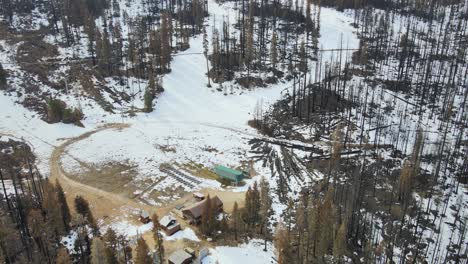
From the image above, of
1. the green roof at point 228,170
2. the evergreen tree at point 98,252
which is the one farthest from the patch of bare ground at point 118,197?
the evergreen tree at point 98,252

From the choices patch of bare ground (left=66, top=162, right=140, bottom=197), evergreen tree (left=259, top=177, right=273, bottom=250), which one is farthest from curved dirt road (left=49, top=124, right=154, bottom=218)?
evergreen tree (left=259, top=177, right=273, bottom=250)

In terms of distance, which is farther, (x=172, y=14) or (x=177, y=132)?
(x=172, y=14)

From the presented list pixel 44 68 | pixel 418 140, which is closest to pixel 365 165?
pixel 418 140

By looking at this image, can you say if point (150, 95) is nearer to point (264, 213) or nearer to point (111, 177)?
point (111, 177)

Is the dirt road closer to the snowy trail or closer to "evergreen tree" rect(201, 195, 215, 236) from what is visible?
"evergreen tree" rect(201, 195, 215, 236)

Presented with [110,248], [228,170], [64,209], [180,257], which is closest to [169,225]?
[180,257]

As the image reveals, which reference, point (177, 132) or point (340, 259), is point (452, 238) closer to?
point (340, 259)
